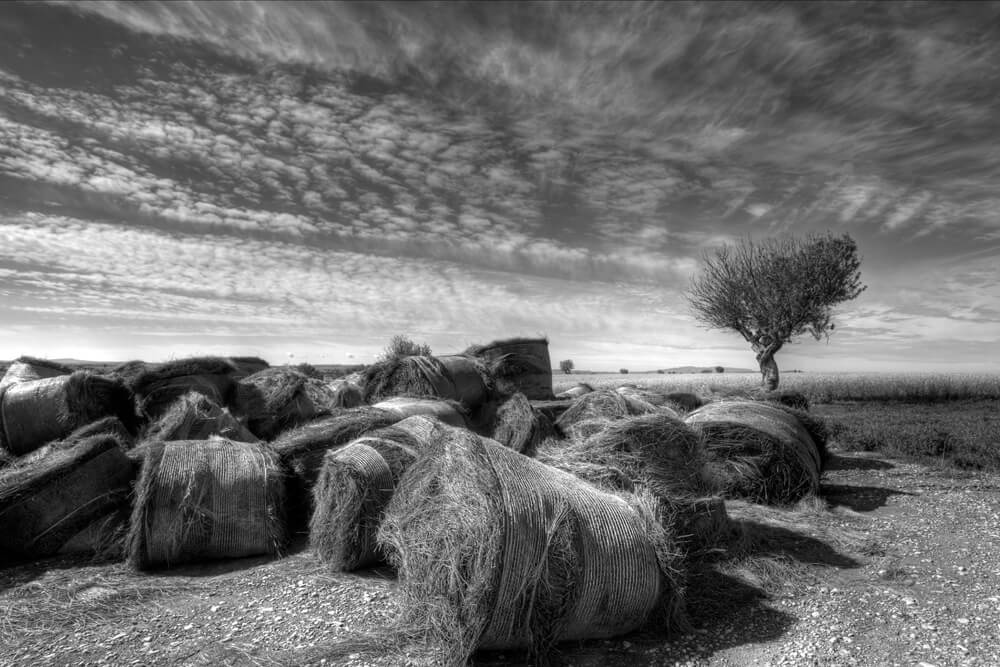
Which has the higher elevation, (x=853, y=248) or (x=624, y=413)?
(x=853, y=248)

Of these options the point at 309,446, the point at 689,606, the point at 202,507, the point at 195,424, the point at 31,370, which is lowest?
the point at 689,606

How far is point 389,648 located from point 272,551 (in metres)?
2.64

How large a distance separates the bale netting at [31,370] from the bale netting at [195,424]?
8.68 feet

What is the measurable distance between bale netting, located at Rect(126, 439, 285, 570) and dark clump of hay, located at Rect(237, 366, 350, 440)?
271 cm

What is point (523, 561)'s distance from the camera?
4.18 m

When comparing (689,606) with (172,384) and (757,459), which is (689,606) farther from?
(172,384)

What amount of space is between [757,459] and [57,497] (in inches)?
342

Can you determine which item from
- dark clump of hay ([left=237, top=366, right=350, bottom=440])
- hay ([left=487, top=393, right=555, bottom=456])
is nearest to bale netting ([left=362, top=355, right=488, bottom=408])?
dark clump of hay ([left=237, top=366, right=350, bottom=440])

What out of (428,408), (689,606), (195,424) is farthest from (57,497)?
(689,606)

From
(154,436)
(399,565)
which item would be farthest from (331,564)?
(154,436)

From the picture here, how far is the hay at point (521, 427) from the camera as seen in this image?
8656 millimetres

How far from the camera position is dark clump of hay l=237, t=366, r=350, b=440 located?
32.6 ft

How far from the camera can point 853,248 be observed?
30.6 meters

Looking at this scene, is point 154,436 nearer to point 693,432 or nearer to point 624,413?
point 624,413
